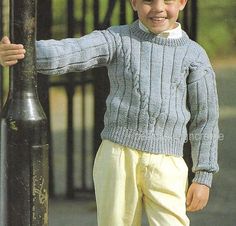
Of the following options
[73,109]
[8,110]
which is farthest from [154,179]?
[73,109]

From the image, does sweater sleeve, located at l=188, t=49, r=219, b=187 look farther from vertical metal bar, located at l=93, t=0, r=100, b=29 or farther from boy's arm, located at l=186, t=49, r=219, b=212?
vertical metal bar, located at l=93, t=0, r=100, b=29

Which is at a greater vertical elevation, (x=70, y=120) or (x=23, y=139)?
(x=23, y=139)

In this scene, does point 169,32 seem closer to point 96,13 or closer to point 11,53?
point 11,53

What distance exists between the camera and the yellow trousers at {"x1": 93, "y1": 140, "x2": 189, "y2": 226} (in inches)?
153

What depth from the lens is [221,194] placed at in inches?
225

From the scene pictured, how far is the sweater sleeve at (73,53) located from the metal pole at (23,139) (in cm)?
37

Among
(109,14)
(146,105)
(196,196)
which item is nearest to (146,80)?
(146,105)

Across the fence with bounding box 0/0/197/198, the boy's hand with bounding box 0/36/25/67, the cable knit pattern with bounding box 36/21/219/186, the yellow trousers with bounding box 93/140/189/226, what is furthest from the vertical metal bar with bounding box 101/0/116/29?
the boy's hand with bounding box 0/36/25/67

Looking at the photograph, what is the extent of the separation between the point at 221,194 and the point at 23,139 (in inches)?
99.9

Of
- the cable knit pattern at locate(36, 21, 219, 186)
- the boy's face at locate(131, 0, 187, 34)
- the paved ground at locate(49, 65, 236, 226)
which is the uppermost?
the boy's face at locate(131, 0, 187, 34)

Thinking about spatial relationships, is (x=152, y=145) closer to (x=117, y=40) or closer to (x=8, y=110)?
(x=117, y=40)

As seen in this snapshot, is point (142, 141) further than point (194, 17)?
No

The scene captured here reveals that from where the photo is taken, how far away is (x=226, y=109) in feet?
18.1

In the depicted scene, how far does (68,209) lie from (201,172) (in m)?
2.06
